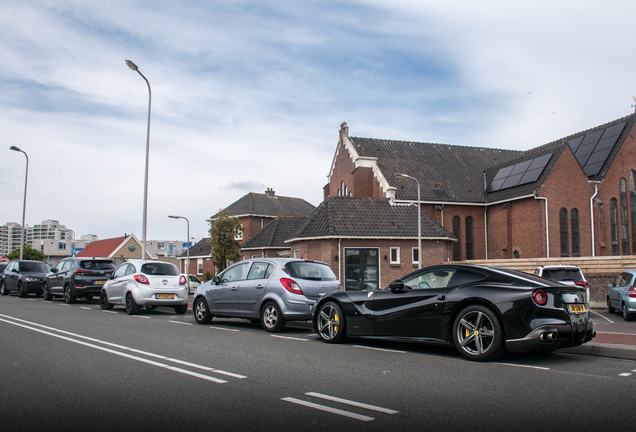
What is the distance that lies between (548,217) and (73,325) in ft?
98.9

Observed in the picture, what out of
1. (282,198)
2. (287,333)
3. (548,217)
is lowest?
(287,333)

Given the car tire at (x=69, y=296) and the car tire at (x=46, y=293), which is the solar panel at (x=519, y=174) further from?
the car tire at (x=46, y=293)

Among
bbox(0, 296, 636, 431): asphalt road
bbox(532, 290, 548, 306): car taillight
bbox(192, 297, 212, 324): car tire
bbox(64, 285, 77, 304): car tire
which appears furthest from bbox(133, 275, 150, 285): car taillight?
bbox(532, 290, 548, 306): car taillight

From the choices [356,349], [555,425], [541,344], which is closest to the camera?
[555,425]

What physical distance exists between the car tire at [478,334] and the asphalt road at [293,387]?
19cm

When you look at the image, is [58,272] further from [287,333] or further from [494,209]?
[494,209]

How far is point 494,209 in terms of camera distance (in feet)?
126

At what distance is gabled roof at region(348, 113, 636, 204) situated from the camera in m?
35.8

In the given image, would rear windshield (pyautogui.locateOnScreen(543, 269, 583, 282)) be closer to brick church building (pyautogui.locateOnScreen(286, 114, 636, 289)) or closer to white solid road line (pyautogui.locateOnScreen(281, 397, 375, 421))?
brick church building (pyautogui.locateOnScreen(286, 114, 636, 289))

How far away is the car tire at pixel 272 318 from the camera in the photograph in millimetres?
10922

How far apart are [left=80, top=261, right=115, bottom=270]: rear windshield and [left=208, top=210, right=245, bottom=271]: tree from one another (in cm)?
2209

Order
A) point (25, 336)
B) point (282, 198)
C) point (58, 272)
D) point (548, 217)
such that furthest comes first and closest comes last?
point (282, 198), point (548, 217), point (58, 272), point (25, 336)

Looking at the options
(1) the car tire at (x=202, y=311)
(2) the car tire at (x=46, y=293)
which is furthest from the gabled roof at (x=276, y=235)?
(1) the car tire at (x=202, y=311)

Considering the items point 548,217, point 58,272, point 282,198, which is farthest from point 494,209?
point 58,272
